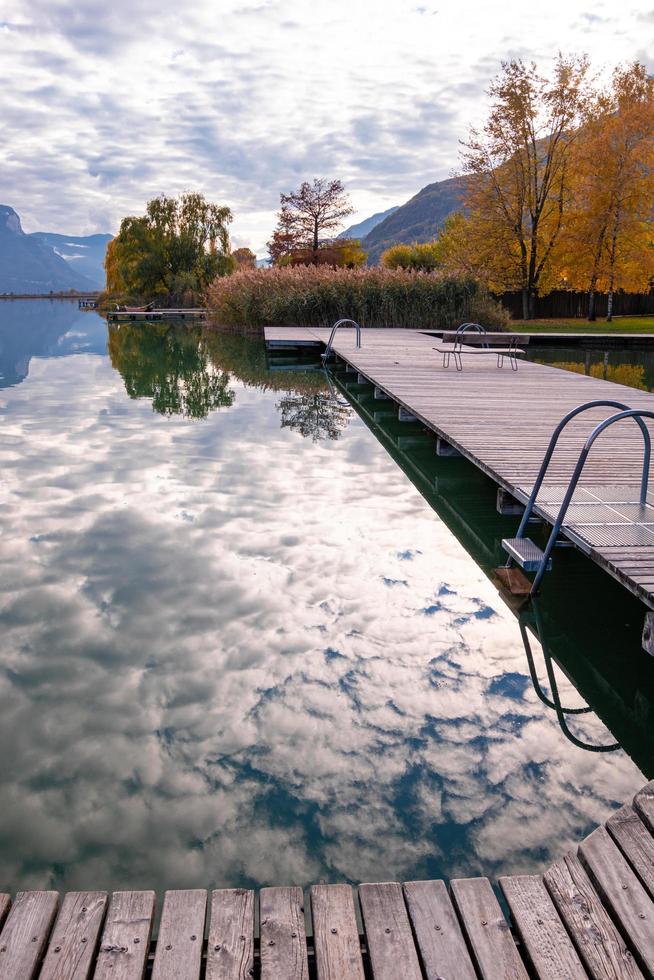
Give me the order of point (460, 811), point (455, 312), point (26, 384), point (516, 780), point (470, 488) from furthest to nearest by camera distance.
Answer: point (455, 312)
point (26, 384)
point (470, 488)
point (516, 780)
point (460, 811)

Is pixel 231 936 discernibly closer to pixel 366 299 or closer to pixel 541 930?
pixel 541 930

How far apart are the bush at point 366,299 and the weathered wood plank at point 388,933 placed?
63.7ft

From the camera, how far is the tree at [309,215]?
46.2 meters

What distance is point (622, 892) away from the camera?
6.35ft

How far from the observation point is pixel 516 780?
9.15 feet

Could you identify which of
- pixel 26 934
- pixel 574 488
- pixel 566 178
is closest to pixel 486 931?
pixel 26 934

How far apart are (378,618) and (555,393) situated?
6.02m

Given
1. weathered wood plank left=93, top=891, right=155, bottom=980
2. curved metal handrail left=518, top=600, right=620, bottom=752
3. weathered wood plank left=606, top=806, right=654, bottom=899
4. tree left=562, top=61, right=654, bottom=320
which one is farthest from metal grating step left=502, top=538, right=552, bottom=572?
tree left=562, top=61, right=654, bottom=320

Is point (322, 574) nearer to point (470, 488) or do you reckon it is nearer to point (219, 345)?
point (470, 488)

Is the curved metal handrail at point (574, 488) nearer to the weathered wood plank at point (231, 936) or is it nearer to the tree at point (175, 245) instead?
the weathered wood plank at point (231, 936)

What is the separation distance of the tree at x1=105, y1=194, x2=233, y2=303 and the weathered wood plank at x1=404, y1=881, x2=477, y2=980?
39.2m

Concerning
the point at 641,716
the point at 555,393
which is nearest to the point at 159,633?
the point at 641,716

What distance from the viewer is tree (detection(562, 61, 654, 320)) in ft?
83.5

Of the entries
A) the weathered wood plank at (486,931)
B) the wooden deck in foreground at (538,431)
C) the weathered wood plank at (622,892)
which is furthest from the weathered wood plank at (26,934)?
the wooden deck in foreground at (538,431)
